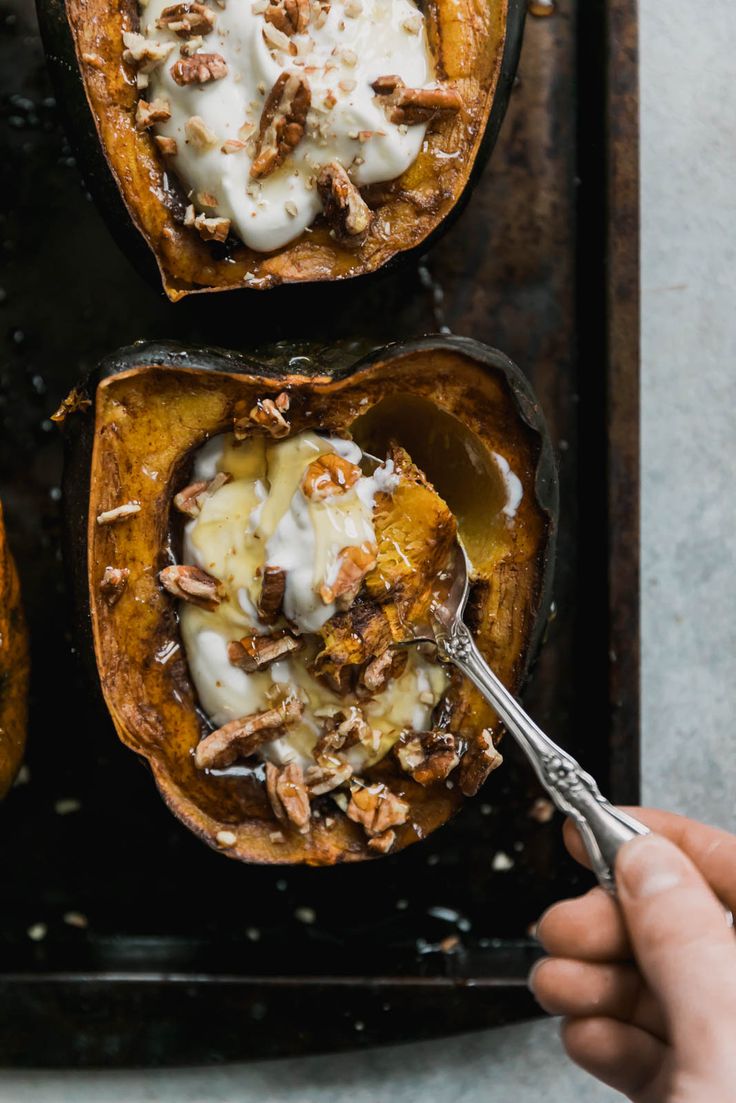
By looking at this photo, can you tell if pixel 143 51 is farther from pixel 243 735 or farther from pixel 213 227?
pixel 243 735

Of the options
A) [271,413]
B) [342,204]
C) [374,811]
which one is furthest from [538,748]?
[342,204]

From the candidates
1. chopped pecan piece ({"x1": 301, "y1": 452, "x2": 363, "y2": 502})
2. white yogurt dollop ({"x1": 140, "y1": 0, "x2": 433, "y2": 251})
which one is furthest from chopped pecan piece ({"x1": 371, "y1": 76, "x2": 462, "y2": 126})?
chopped pecan piece ({"x1": 301, "y1": 452, "x2": 363, "y2": 502})

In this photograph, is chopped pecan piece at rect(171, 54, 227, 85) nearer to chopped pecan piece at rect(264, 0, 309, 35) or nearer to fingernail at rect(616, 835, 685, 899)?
chopped pecan piece at rect(264, 0, 309, 35)

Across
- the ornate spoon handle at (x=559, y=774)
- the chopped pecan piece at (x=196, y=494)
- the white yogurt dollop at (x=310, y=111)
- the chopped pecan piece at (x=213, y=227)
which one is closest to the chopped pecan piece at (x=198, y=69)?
the white yogurt dollop at (x=310, y=111)

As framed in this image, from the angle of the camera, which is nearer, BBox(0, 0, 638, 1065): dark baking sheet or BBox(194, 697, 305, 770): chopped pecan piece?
BBox(194, 697, 305, 770): chopped pecan piece

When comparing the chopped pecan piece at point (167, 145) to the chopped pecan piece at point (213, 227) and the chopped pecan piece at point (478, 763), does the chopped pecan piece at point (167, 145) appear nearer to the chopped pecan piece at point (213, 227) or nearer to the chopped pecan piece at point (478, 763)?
the chopped pecan piece at point (213, 227)

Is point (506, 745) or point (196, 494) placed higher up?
point (196, 494)
